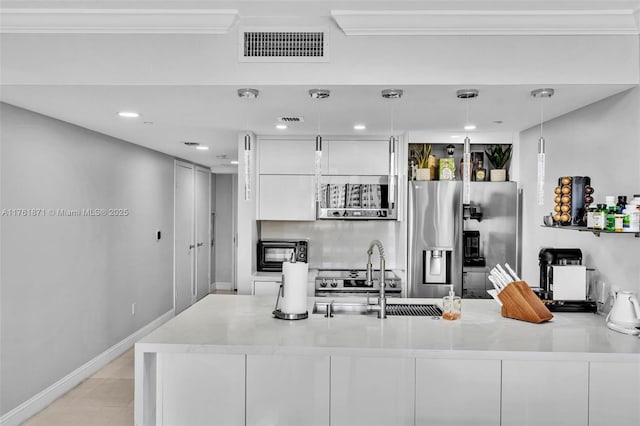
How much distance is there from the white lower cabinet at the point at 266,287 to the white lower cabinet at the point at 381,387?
2077mm

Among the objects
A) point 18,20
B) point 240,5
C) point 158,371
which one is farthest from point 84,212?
point 240,5

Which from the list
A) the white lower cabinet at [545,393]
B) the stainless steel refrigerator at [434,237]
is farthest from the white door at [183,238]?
the white lower cabinet at [545,393]

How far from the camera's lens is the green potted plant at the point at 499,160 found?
14.1 feet

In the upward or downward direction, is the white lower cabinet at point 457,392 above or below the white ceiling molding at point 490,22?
below

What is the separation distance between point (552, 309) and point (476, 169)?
1820 millimetres

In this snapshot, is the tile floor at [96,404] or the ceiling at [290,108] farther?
the tile floor at [96,404]

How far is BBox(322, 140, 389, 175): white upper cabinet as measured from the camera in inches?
173

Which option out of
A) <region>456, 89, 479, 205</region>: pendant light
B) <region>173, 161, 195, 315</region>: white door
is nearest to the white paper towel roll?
<region>456, 89, 479, 205</region>: pendant light

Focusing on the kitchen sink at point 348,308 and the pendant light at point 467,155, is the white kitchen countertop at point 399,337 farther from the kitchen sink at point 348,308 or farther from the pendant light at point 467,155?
the pendant light at point 467,155

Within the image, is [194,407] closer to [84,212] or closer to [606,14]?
[84,212]

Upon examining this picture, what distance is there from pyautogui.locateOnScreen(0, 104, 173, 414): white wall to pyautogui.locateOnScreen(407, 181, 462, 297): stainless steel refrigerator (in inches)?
115

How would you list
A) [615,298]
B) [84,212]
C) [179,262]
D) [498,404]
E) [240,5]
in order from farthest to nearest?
[179,262], [84,212], [615,298], [240,5], [498,404]

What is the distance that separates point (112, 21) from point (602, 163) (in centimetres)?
302

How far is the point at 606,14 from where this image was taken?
8.02ft
